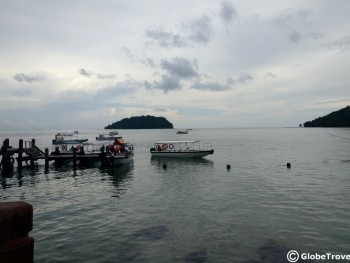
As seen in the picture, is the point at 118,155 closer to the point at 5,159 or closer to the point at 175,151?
the point at 175,151

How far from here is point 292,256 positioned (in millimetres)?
13523

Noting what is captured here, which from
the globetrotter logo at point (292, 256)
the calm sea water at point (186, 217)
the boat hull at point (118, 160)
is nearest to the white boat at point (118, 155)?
the boat hull at point (118, 160)

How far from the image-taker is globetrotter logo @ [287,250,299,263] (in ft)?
43.3

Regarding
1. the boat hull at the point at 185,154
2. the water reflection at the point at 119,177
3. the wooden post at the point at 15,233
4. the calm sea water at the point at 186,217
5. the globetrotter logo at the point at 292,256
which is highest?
the wooden post at the point at 15,233

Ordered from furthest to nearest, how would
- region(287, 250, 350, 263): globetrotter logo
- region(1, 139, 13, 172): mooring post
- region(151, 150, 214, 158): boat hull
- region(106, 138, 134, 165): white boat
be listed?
region(151, 150, 214, 158): boat hull → region(106, 138, 134, 165): white boat → region(1, 139, 13, 172): mooring post → region(287, 250, 350, 263): globetrotter logo

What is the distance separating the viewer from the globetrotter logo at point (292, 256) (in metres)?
13.2

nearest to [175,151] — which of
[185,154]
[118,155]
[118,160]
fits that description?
[185,154]

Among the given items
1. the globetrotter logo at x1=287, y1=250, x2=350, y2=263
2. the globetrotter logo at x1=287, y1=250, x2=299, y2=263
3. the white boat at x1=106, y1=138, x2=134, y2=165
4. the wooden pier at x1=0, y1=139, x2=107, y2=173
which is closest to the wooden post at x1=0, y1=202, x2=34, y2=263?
the globetrotter logo at x1=287, y1=250, x2=299, y2=263

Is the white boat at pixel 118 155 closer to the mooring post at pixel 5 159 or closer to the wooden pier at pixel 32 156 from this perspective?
the wooden pier at pixel 32 156

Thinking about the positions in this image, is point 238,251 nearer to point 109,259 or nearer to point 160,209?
point 109,259

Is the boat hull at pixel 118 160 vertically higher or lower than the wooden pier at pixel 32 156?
lower

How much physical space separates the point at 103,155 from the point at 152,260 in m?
34.6

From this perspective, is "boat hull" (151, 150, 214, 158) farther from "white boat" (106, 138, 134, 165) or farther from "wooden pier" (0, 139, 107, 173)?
"wooden pier" (0, 139, 107, 173)

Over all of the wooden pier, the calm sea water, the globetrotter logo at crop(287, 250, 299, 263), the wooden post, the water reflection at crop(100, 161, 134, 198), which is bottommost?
the globetrotter logo at crop(287, 250, 299, 263)
